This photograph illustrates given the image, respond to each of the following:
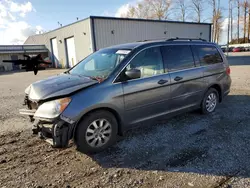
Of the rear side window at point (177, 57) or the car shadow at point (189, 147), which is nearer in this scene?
A: the car shadow at point (189, 147)

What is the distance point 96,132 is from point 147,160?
3.16ft

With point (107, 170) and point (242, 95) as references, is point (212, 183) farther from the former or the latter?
point (242, 95)

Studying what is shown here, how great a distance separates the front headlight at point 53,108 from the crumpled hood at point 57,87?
0.35 feet

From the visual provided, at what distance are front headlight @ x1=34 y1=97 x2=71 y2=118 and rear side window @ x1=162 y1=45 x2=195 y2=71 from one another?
2.25 meters

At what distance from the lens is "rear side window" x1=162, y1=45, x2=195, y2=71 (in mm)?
4250

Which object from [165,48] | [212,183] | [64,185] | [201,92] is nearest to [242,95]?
[201,92]

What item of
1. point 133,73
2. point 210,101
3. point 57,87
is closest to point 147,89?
point 133,73

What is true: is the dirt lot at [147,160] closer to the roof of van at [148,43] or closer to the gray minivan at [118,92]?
the gray minivan at [118,92]

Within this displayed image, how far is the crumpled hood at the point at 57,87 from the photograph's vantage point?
3.21m

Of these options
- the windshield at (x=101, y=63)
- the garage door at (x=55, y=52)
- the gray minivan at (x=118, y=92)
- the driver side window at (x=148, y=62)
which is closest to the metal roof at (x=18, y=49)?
the garage door at (x=55, y=52)

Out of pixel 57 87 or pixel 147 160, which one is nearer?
pixel 147 160

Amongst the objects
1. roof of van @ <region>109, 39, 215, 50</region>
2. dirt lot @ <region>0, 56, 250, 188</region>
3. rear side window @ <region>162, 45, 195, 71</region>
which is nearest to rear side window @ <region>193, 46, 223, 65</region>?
roof of van @ <region>109, 39, 215, 50</region>

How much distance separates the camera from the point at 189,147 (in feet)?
11.8

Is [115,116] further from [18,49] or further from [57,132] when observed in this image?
[18,49]
